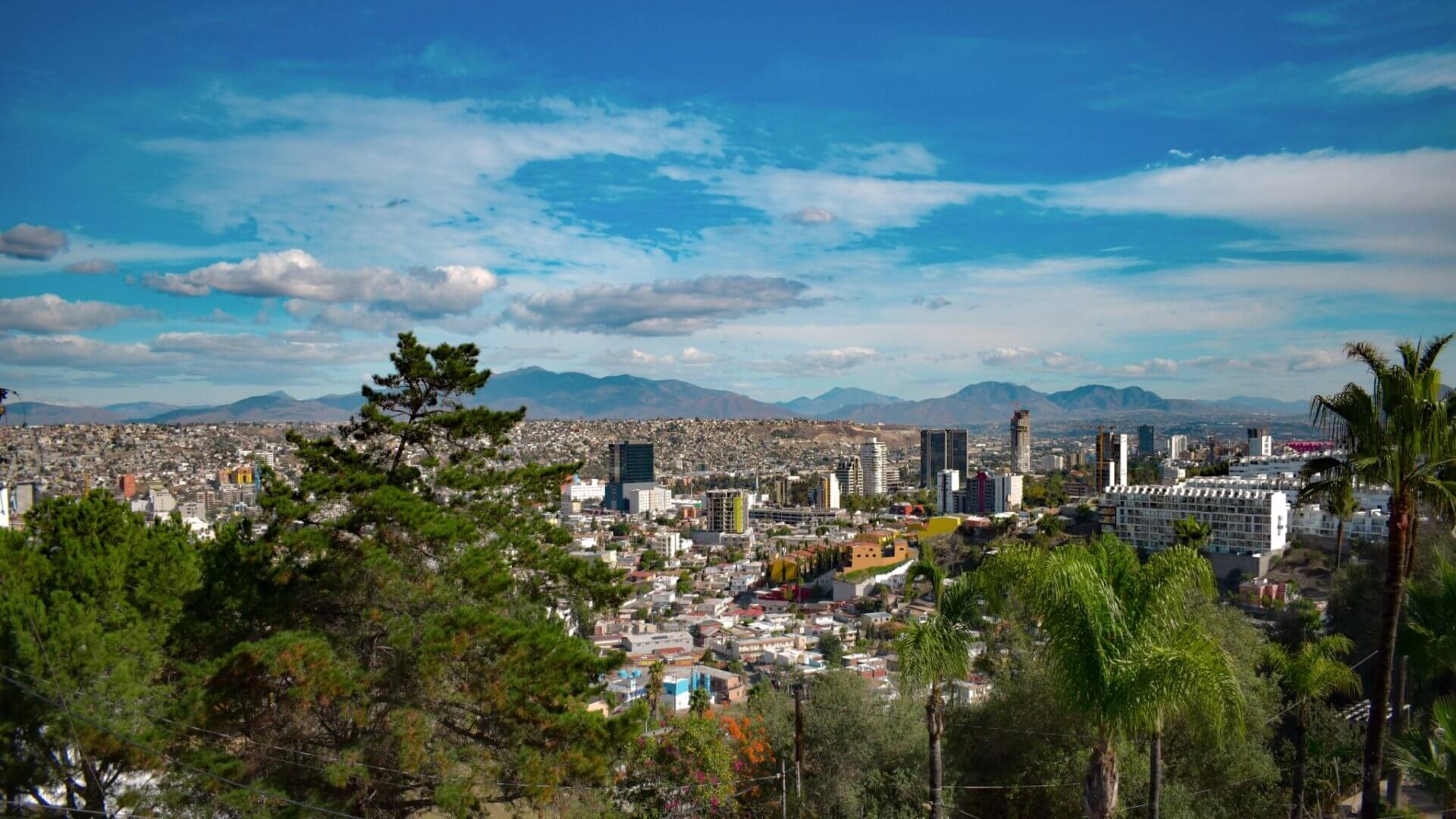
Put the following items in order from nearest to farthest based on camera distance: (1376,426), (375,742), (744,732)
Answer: (1376,426), (375,742), (744,732)

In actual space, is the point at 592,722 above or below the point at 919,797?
above

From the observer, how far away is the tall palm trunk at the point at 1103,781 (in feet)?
14.8

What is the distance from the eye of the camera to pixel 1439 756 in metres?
3.79

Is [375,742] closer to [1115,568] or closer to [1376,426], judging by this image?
[1115,568]

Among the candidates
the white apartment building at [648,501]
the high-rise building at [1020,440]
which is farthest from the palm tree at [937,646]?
the high-rise building at [1020,440]

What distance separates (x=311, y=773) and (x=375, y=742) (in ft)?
1.61

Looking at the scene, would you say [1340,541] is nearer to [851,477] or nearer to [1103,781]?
[1103,781]

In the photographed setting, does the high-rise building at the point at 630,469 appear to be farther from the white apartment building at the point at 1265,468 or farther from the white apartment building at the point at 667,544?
the white apartment building at the point at 1265,468

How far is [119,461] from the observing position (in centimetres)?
6688

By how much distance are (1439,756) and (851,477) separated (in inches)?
3310

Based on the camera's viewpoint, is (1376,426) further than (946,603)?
No

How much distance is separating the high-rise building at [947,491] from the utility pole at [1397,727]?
61705mm

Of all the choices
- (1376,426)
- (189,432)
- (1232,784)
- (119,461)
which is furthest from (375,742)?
(189,432)

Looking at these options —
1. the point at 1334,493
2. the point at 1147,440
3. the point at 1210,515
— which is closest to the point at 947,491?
the point at 1210,515
